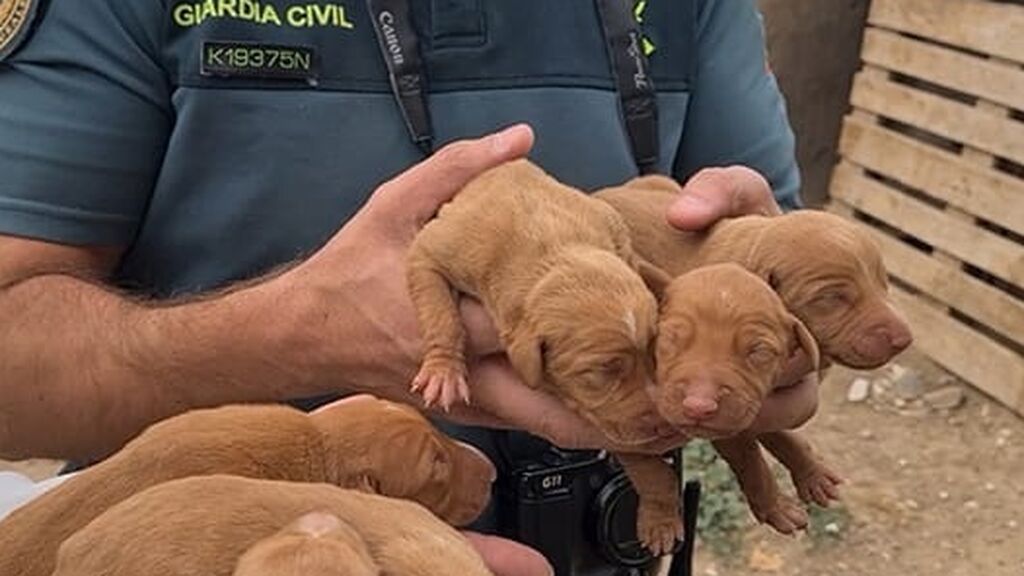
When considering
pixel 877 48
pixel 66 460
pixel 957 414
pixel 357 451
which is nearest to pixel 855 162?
pixel 877 48

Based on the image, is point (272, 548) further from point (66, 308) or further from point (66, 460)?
point (66, 460)

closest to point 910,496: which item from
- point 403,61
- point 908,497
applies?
point 908,497

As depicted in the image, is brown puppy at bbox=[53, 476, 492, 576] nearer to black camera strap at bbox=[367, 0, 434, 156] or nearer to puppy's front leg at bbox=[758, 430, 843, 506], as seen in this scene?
puppy's front leg at bbox=[758, 430, 843, 506]

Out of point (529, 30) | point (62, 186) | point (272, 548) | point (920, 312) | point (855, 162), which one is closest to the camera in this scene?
point (272, 548)

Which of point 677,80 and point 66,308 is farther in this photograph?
point 677,80

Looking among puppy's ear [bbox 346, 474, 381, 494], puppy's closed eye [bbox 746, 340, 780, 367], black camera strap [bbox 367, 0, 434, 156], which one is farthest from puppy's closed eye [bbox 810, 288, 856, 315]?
black camera strap [bbox 367, 0, 434, 156]

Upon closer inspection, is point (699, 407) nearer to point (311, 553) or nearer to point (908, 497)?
point (311, 553)
